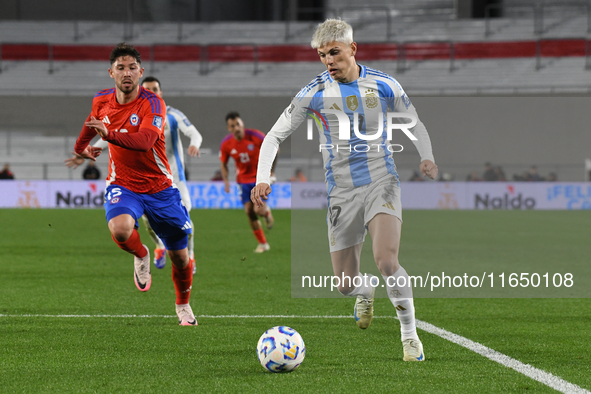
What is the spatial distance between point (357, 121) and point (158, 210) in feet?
6.17

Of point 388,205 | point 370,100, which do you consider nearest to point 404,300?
point 388,205

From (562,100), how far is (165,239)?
992 inches

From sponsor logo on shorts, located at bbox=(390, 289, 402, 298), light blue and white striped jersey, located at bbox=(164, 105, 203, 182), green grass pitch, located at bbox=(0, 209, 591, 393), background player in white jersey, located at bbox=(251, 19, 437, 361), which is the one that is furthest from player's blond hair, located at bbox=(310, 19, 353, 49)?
light blue and white striped jersey, located at bbox=(164, 105, 203, 182)

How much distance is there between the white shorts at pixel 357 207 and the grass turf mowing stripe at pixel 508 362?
3.56 feet

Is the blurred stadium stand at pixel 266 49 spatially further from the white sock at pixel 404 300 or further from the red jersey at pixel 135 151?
the white sock at pixel 404 300

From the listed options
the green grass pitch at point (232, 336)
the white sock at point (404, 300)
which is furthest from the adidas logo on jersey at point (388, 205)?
the green grass pitch at point (232, 336)

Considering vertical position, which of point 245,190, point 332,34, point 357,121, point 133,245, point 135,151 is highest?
point 332,34

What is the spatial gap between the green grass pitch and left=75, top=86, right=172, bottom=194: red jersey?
1175 millimetres

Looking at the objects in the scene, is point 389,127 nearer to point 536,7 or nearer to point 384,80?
point 384,80

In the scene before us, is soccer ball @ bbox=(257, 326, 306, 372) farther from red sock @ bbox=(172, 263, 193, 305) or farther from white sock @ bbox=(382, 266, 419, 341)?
red sock @ bbox=(172, 263, 193, 305)

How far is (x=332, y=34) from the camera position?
4.70 m

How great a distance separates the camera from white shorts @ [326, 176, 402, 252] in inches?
186

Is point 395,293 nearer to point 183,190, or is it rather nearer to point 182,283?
point 182,283

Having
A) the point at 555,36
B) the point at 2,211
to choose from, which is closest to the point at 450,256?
the point at 2,211
